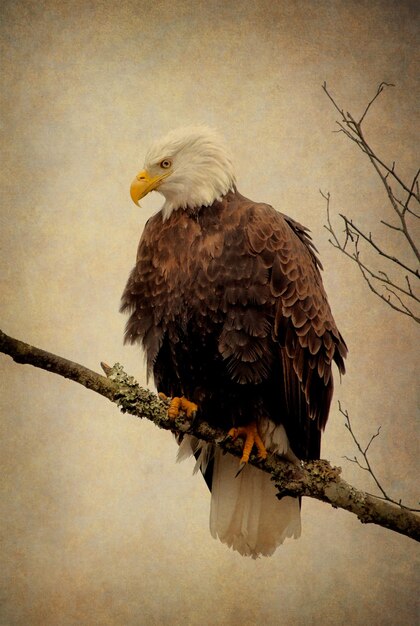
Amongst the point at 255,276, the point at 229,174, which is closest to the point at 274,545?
the point at 255,276

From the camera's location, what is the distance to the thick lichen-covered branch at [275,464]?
2357 mm

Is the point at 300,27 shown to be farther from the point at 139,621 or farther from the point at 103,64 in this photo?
the point at 139,621

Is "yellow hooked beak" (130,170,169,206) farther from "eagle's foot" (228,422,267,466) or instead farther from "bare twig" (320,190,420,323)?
"eagle's foot" (228,422,267,466)

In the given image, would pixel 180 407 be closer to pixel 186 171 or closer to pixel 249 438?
pixel 249 438

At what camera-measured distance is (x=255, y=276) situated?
2576 mm

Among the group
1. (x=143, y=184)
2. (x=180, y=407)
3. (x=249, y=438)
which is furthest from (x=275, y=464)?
(x=143, y=184)

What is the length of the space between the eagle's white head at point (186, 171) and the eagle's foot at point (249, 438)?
734 millimetres

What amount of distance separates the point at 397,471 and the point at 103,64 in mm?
Answer: 2114

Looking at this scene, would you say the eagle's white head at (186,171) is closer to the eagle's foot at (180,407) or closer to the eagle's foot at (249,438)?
the eagle's foot at (180,407)

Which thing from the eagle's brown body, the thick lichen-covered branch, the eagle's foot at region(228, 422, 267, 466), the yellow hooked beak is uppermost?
the yellow hooked beak

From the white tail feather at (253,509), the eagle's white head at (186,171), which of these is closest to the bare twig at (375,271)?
the eagle's white head at (186,171)

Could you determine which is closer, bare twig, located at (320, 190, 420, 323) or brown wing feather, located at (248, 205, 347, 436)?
bare twig, located at (320, 190, 420, 323)

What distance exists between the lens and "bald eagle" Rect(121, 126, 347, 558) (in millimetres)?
2562

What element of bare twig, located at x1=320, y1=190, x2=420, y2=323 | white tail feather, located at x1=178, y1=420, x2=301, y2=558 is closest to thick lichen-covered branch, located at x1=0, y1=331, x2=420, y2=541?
white tail feather, located at x1=178, y1=420, x2=301, y2=558
